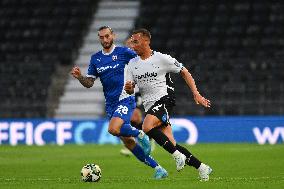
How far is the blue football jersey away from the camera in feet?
42.6

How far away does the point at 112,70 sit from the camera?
13.0 m

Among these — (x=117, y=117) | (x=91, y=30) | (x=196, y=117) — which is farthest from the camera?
(x=91, y=30)

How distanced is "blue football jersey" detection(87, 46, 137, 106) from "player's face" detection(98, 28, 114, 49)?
0.60ft

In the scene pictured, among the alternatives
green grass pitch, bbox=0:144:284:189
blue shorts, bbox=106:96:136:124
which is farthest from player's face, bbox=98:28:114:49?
green grass pitch, bbox=0:144:284:189

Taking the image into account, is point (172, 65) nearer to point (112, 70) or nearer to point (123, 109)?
point (123, 109)

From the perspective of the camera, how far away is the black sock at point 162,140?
10.8 meters

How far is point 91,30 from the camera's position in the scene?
30766 millimetres

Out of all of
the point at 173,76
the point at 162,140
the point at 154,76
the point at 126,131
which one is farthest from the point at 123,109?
the point at 173,76

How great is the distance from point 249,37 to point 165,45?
2647mm

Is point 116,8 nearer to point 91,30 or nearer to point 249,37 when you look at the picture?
point 91,30

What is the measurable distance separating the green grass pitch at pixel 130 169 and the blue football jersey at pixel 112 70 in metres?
1.16

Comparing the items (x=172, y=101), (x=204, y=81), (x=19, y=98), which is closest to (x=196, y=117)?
(x=204, y=81)

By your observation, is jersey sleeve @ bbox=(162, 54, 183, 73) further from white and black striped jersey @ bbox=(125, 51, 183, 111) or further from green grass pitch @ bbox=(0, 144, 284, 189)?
green grass pitch @ bbox=(0, 144, 284, 189)

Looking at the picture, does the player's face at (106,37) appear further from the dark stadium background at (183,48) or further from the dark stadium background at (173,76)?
the dark stadium background at (183,48)
